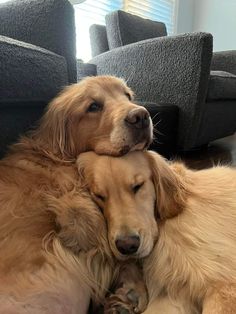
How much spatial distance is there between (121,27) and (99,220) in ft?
7.31

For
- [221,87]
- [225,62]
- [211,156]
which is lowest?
[211,156]

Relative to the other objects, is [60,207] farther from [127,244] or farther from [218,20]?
[218,20]

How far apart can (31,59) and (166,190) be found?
574mm

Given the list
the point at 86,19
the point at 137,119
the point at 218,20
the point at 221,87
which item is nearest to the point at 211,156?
the point at 221,87

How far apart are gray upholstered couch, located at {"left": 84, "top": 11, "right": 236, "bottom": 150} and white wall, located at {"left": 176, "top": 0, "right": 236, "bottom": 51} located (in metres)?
2.50

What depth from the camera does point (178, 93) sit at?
208 centimetres

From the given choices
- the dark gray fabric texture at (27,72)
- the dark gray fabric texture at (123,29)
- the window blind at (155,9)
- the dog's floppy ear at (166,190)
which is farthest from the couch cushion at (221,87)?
the window blind at (155,9)

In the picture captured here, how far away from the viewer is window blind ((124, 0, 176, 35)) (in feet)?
14.1

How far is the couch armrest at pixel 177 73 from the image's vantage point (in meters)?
1.99

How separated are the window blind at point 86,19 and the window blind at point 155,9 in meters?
0.48

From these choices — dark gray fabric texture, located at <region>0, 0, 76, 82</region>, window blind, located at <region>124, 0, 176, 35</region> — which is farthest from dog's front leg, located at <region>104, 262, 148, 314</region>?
window blind, located at <region>124, 0, 176, 35</region>

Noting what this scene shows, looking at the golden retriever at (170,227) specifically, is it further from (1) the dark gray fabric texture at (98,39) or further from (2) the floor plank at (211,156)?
(1) the dark gray fabric texture at (98,39)

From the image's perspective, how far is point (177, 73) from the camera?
2.07 meters

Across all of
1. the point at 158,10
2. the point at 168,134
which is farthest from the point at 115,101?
the point at 158,10
